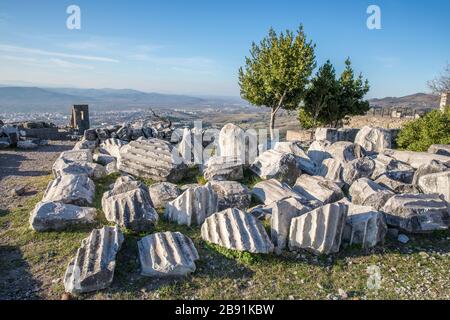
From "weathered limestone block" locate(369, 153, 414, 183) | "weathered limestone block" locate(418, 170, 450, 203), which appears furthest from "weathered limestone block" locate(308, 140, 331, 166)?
"weathered limestone block" locate(418, 170, 450, 203)

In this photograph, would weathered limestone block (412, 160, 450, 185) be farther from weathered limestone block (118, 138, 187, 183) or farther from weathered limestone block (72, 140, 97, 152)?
weathered limestone block (72, 140, 97, 152)

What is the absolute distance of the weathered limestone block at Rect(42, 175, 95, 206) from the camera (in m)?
6.60

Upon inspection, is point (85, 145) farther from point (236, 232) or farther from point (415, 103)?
point (415, 103)

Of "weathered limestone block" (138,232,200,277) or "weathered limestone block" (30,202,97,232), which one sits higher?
"weathered limestone block" (30,202,97,232)

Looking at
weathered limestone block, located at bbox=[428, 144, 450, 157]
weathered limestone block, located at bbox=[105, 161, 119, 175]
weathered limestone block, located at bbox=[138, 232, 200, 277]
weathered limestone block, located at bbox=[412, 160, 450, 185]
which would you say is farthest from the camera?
weathered limestone block, located at bbox=[428, 144, 450, 157]

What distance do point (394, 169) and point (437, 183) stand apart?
1.35 metres

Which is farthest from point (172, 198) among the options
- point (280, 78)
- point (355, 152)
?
point (280, 78)

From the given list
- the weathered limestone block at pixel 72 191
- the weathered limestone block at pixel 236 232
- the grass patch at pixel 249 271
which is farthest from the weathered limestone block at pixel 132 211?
the weathered limestone block at pixel 236 232

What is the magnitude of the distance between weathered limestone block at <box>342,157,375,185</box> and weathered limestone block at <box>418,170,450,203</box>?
1135 millimetres

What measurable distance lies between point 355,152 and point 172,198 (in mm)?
5038

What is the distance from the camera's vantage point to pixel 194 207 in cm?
612

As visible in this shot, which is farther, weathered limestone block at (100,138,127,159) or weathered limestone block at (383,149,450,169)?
weathered limestone block at (100,138,127,159)
